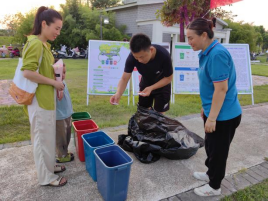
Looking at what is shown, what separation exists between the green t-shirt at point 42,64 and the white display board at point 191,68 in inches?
155

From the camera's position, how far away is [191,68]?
546 cm

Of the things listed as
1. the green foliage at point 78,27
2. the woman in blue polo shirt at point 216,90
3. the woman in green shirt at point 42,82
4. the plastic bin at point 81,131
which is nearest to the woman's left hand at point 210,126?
the woman in blue polo shirt at point 216,90

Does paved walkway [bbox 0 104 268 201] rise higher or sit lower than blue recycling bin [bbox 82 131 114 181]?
lower

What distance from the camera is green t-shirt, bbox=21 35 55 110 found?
180 cm

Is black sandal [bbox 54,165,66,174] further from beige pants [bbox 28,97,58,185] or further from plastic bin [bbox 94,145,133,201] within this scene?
plastic bin [bbox 94,145,133,201]

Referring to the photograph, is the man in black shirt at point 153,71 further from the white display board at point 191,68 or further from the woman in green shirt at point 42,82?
the white display board at point 191,68

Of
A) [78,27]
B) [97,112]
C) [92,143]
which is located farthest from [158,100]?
[78,27]

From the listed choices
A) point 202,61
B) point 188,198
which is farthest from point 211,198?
point 202,61

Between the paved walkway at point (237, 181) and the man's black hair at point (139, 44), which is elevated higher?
the man's black hair at point (139, 44)

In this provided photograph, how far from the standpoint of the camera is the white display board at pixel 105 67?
16.3 ft

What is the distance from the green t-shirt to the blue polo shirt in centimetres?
149

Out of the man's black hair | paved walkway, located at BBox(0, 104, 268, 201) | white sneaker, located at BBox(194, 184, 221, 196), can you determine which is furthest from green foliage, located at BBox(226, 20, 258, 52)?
white sneaker, located at BBox(194, 184, 221, 196)

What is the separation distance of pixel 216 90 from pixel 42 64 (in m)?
1.63

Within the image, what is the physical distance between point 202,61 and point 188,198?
1.41m
